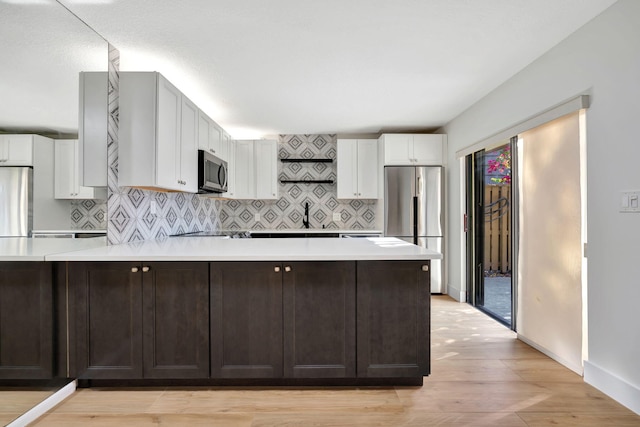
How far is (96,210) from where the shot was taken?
94.0 inches

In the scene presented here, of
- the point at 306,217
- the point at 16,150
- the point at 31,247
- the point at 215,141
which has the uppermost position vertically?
the point at 215,141

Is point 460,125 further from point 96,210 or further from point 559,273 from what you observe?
point 96,210

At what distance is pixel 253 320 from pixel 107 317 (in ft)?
2.82

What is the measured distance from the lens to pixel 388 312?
209cm

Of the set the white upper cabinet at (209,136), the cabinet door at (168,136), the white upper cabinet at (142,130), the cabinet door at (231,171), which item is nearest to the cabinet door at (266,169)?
the cabinet door at (231,171)

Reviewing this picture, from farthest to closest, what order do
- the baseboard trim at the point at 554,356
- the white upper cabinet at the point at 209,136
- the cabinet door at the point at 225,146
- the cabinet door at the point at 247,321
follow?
the cabinet door at the point at 225,146, the white upper cabinet at the point at 209,136, the baseboard trim at the point at 554,356, the cabinet door at the point at 247,321

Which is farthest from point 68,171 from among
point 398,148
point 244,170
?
point 398,148

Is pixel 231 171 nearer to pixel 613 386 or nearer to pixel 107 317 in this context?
pixel 107 317

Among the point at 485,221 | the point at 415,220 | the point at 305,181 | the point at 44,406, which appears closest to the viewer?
the point at 44,406

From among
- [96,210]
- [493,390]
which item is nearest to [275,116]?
[96,210]

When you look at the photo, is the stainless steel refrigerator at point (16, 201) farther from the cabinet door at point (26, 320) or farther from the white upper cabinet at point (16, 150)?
the cabinet door at point (26, 320)

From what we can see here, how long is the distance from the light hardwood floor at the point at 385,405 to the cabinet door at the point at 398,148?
111 inches

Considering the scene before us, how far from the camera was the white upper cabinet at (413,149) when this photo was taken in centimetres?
463

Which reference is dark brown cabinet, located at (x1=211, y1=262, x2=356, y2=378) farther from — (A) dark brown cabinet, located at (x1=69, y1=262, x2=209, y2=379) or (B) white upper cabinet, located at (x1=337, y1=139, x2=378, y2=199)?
(B) white upper cabinet, located at (x1=337, y1=139, x2=378, y2=199)
